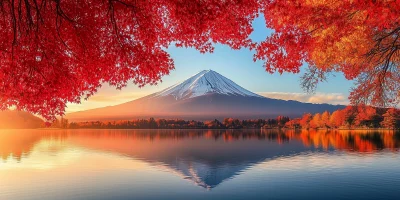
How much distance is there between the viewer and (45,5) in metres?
12.5

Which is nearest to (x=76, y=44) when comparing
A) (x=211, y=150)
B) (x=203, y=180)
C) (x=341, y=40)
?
(x=341, y=40)

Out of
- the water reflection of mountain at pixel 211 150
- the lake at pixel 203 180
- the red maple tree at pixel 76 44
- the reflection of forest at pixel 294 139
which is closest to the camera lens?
the red maple tree at pixel 76 44

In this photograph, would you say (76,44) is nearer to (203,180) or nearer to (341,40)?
(341,40)

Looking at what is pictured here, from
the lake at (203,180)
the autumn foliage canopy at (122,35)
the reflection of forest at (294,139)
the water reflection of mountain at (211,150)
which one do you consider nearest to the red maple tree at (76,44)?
the autumn foliage canopy at (122,35)

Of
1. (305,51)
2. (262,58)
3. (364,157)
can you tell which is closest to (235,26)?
(262,58)

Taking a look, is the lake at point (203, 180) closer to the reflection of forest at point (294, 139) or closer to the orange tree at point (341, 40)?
the orange tree at point (341, 40)

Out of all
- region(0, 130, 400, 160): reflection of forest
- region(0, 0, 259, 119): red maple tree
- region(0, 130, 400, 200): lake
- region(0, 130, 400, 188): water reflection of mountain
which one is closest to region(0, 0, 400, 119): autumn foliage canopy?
region(0, 0, 259, 119): red maple tree

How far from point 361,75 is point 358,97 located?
4.29 ft

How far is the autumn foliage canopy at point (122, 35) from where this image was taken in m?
12.4

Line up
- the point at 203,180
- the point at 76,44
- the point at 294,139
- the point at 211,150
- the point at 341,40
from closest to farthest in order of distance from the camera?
1. the point at 76,44
2. the point at 341,40
3. the point at 203,180
4. the point at 211,150
5. the point at 294,139

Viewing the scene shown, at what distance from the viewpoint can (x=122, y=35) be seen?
531 inches

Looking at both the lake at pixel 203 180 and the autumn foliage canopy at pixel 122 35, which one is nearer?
the autumn foliage canopy at pixel 122 35

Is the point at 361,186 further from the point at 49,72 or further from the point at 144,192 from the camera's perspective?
the point at 49,72

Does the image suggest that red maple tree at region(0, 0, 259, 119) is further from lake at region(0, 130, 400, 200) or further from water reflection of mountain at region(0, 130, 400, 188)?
water reflection of mountain at region(0, 130, 400, 188)
